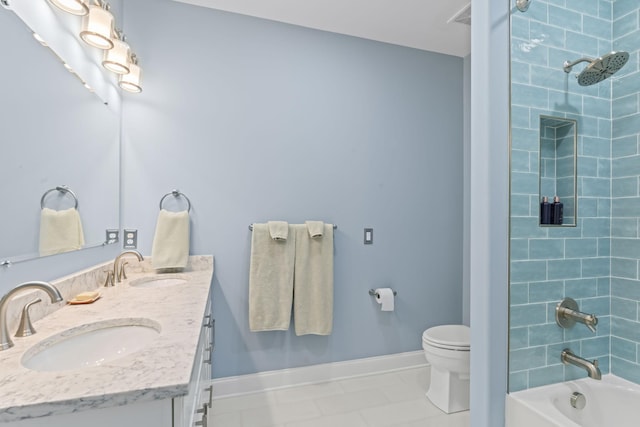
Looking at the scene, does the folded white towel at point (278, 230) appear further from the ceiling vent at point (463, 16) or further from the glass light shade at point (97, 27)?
the ceiling vent at point (463, 16)

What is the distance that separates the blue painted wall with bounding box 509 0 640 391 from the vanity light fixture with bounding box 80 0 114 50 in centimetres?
180

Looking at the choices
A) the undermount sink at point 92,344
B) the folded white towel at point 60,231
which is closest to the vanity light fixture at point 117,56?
the folded white towel at point 60,231

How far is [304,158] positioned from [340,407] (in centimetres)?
170

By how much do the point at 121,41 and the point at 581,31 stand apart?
7.58ft

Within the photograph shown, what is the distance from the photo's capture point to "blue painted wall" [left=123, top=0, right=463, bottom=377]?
6.46 ft

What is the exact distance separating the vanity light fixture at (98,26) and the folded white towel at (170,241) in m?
0.93

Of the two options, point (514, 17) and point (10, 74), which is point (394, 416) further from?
point (10, 74)

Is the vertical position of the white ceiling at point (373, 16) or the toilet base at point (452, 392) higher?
the white ceiling at point (373, 16)

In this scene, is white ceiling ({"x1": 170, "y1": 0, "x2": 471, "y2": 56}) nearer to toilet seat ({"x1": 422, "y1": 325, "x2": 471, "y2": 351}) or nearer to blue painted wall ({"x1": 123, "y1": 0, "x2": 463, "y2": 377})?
blue painted wall ({"x1": 123, "y1": 0, "x2": 463, "y2": 377})

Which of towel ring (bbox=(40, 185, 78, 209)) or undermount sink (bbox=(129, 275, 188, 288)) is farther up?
towel ring (bbox=(40, 185, 78, 209))

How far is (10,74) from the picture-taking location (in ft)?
3.40

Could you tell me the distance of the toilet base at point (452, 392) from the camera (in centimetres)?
191

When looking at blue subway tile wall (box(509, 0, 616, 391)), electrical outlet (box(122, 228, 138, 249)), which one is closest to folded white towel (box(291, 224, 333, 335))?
electrical outlet (box(122, 228, 138, 249))

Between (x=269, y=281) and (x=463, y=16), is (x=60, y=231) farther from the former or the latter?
(x=463, y=16)
